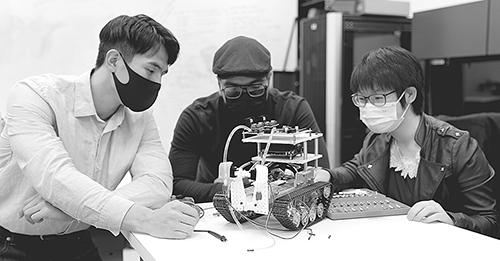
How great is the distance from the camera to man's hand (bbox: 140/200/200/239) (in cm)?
112

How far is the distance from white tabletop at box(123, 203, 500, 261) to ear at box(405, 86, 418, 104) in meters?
0.44

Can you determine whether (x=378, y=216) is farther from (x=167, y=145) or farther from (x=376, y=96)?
(x=167, y=145)

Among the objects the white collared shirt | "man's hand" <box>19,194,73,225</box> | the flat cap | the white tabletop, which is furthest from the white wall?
the white tabletop

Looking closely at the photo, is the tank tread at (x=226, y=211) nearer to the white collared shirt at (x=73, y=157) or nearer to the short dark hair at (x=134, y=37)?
the white collared shirt at (x=73, y=157)

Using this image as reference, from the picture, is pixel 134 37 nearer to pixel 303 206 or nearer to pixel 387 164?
pixel 303 206

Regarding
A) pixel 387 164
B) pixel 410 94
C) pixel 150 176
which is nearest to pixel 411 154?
pixel 387 164

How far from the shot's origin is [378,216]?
1.30m

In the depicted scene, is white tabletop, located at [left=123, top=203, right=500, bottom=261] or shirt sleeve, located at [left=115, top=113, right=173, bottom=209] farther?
shirt sleeve, located at [left=115, top=113, right=173, bottom=209]

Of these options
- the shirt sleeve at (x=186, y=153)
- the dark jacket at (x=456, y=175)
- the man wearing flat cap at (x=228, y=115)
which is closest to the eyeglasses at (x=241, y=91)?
the man wearing flat cap at (x=228, y=115)

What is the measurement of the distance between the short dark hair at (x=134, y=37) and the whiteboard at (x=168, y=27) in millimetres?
1395

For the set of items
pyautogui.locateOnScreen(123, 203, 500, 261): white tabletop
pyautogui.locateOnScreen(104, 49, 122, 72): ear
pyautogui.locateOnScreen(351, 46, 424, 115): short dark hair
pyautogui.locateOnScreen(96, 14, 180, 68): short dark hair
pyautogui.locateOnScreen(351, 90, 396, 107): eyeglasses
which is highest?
pyautogui.locateOnScreen(96, 14, 180, 68): short dark hair

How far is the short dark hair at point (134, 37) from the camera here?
1373 millimetres

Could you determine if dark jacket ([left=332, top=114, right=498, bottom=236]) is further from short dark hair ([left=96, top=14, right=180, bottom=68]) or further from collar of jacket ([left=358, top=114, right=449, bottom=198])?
short dark hair ([left=96, top=14, right=180, bottom=68])

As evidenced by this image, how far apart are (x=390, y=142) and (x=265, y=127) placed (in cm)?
58
